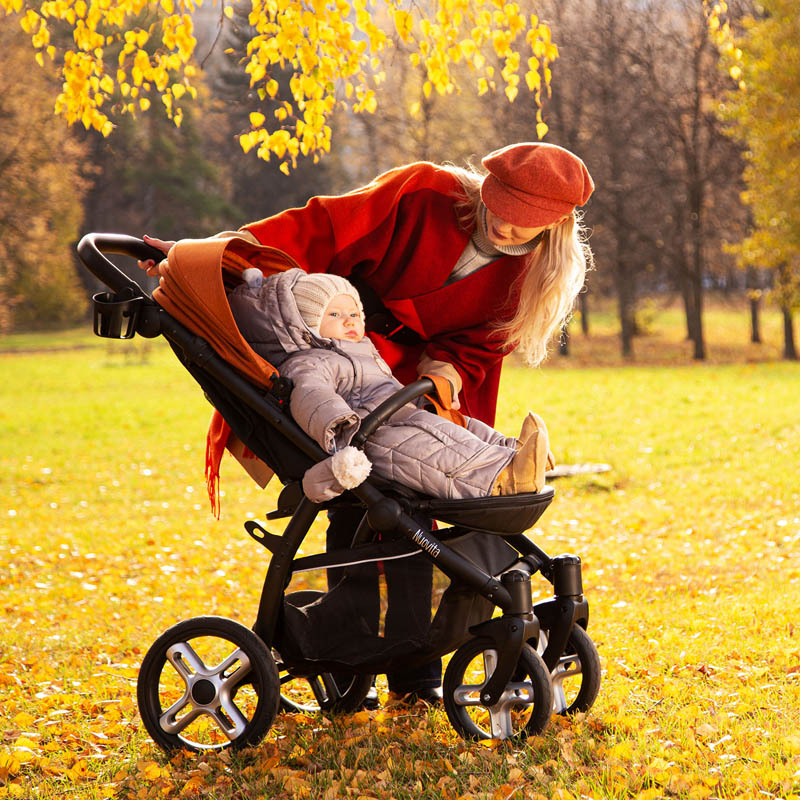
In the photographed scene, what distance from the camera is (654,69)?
21.6m

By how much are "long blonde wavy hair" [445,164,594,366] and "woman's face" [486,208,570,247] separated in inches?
3.0

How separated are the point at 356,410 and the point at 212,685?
3.25 feet

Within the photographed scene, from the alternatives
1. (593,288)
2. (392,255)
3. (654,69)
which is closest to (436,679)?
(392,255)

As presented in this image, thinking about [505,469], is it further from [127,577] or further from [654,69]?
[654,69]

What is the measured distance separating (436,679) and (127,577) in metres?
3.22

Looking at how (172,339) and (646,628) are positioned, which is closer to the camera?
(172,339)

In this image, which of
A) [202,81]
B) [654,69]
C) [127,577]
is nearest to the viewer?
[127,577]

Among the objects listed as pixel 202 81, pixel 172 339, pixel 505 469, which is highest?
pixel 202 81

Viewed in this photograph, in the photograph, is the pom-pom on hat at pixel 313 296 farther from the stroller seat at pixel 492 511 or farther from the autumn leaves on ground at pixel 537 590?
the autumn leaves on ground at pixel 537 590

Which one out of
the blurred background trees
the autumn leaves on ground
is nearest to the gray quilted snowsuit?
the autumn leaves on ground

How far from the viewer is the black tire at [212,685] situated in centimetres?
313

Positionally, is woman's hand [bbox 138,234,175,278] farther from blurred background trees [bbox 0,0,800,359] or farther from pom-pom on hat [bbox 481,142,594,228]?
blurred background trees [bbox 0,0,800,359]

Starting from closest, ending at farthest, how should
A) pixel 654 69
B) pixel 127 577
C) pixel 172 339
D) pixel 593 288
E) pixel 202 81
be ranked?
pixel 172 339
pixel 127 577
pixel 654 69
pixel 593 288
pixel 202 81

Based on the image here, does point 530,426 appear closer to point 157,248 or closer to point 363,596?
point 363,596
